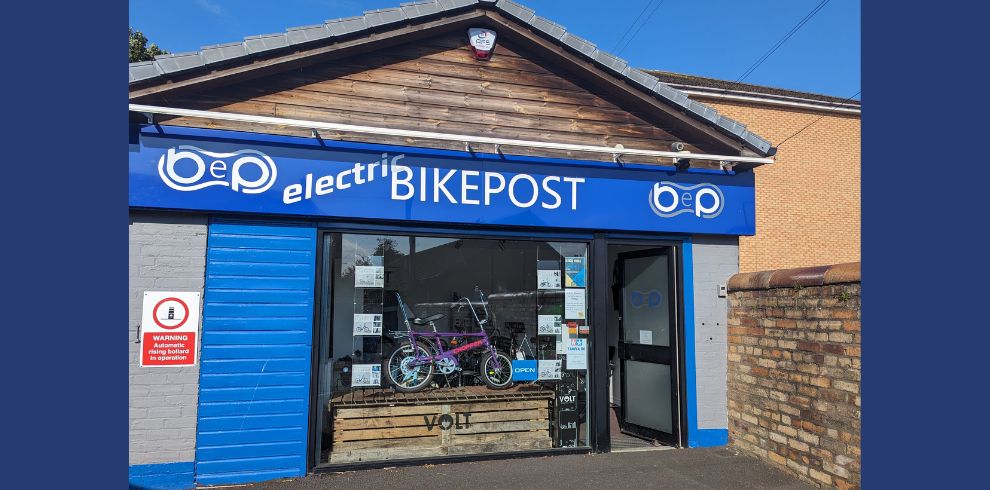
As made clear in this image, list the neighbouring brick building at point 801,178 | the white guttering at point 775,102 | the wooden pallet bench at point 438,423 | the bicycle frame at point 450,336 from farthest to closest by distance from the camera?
the neighbouring brick building at point 801,178 < the white guttering at point 775,102 < the bicycle frame at point 450,336 < the wooden pallet bench at point 438,423

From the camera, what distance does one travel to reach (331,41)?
5.61m

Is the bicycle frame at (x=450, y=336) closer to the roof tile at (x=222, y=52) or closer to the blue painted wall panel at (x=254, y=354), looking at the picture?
the blue painted wall panel at (x=254, y=354)

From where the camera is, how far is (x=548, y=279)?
632 cm

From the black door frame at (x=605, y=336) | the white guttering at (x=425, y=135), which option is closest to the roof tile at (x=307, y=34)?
the white guttering at (x=425, y=135)

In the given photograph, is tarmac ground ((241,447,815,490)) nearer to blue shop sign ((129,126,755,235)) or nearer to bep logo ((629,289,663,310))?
bep logo ((629,289,663,310))

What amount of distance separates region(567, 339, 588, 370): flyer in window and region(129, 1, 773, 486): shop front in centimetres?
2

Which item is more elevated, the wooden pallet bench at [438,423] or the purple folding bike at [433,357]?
the purple folding bike at [433,357]

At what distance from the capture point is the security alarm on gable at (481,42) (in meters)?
6.12

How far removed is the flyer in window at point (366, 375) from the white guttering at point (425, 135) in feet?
7.64

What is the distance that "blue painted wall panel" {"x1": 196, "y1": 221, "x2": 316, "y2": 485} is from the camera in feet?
16.9

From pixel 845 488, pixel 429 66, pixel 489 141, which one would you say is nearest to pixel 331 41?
pixel 429 66

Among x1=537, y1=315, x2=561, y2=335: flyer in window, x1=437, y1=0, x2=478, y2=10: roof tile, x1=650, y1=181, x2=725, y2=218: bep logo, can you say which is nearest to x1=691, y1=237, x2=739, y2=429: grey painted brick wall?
x1=650, y1=181, x2=725, y2=218: bep logo

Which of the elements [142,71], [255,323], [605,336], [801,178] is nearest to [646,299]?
Answer: [605,336]

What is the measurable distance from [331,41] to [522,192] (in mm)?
2388
